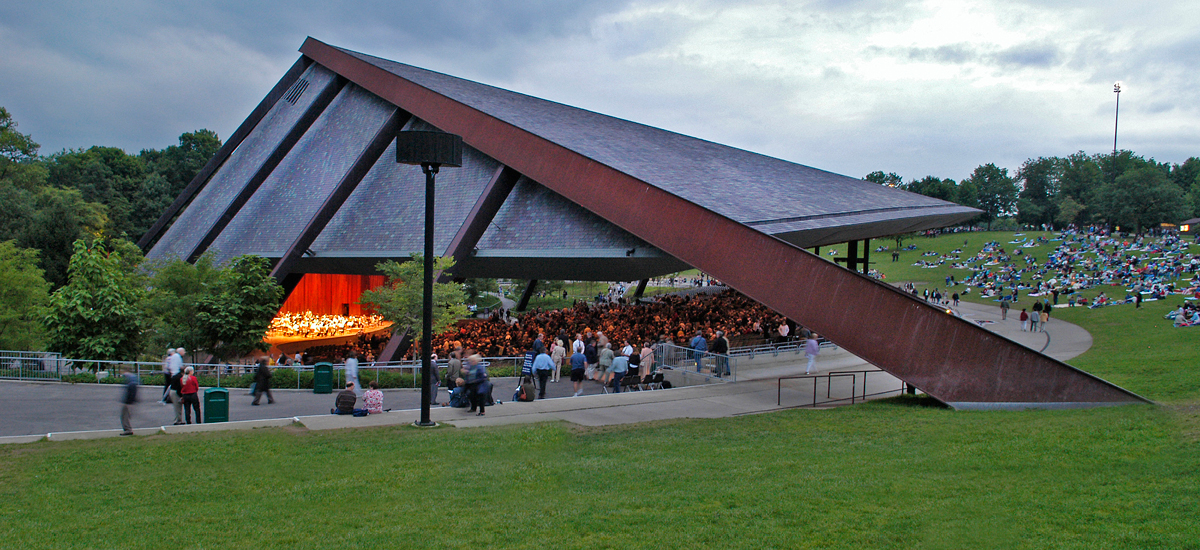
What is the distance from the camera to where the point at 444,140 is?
10.7 metres

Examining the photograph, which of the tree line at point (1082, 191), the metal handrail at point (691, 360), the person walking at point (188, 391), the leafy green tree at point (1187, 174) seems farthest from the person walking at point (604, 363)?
the leafy green tree at point (1187, 174)

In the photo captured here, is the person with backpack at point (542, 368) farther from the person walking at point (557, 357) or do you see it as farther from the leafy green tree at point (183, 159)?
the leafy green tree at point (183, 159)

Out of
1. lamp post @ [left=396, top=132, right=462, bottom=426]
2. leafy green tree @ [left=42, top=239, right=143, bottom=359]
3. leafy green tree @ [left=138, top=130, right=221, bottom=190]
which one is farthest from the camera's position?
leafy green tree @ [left=138, top=130, right=221, bottom=190]

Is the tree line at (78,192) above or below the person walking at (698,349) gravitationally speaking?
above

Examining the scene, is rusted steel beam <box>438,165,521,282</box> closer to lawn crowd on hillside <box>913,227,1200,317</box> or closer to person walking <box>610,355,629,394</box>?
person walking <box>610,355,629,394</box>

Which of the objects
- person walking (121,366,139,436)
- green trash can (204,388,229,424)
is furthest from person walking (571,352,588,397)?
person walking (121,366,139,436)

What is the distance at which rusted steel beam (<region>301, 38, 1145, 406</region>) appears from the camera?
11398 millimetres

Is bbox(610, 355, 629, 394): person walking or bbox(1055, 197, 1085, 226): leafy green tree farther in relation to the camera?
bbox(1055, 197, 1085, 226): leafy green tree

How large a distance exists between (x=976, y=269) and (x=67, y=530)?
217ft

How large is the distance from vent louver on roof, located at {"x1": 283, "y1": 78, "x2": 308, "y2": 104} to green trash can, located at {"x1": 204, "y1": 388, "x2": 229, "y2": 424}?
22.1 m

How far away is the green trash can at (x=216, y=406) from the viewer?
12.6 m

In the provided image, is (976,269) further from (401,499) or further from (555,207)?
(401,499)

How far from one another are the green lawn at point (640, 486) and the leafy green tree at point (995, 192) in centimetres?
12224

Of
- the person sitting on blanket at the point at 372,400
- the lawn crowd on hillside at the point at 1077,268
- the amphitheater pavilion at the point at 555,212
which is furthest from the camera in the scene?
the lawn crowd on hillside at the point at 1077,268
